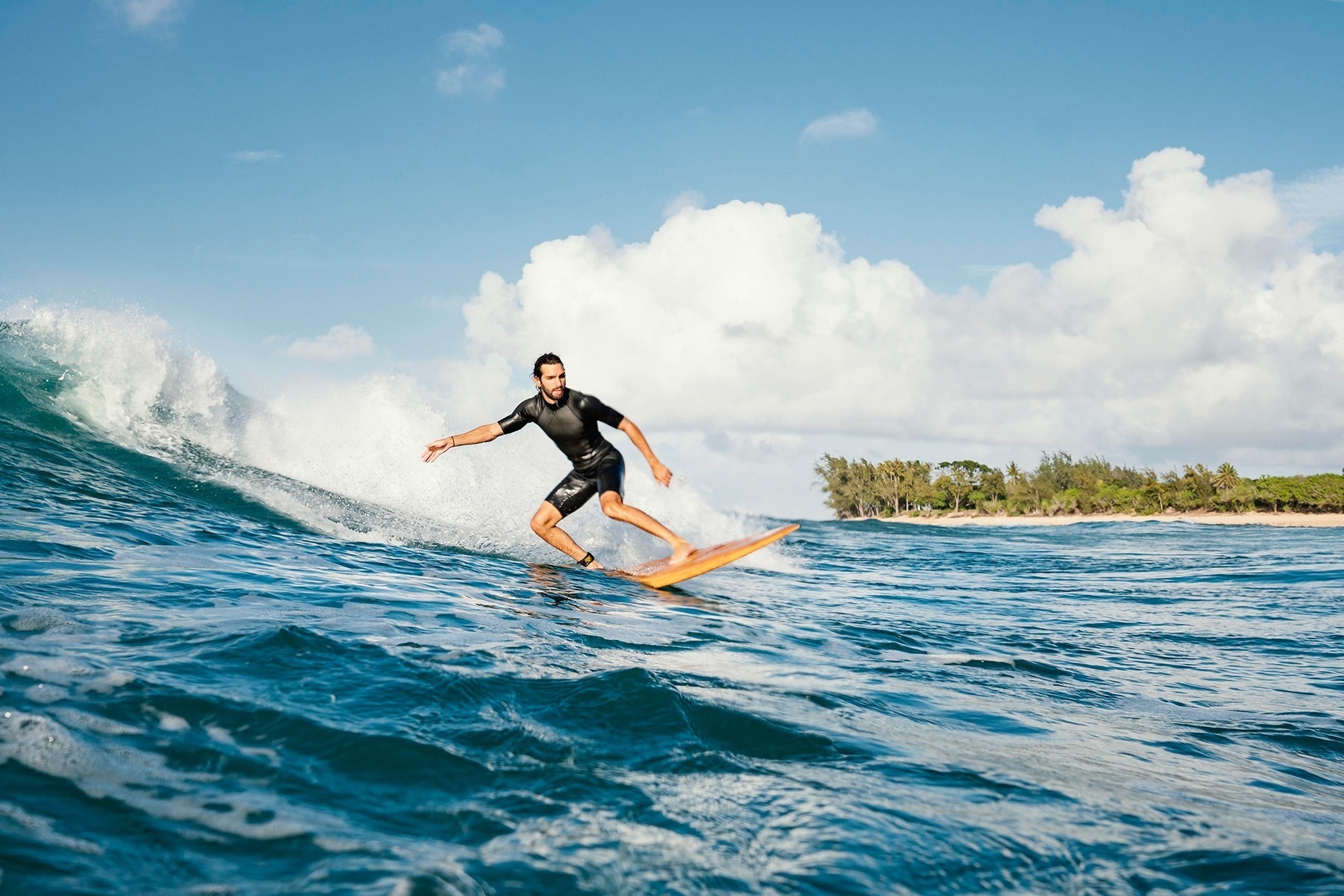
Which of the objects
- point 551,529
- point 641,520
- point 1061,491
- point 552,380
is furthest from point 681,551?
point 1061,491

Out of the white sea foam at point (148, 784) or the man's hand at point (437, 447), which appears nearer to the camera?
the white sea foam at point (148, 784)

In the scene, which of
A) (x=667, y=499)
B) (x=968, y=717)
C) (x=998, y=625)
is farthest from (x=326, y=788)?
(x=667, y=499)

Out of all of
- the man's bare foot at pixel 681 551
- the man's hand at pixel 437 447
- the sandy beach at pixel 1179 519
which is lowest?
the sandy beach at pixel 1179 519

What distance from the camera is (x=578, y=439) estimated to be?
891cm

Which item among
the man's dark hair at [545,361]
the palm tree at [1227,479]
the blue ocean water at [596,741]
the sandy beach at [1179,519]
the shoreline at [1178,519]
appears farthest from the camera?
the palm tree at [1227,479]

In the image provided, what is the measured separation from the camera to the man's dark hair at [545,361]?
8.27 m

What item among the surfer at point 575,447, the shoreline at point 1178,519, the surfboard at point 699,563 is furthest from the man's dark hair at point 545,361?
the shoreline at point 1178,519

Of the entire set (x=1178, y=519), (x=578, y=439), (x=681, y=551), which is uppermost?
(x=578, y=439)

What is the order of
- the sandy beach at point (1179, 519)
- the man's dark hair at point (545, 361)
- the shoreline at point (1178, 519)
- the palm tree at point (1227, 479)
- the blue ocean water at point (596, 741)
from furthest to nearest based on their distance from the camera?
the palm tree at point (1227, 479) < the sandy beach at point (1179, 519) < the shoreline at point (1178, 519) < the man's dark hair at point (545, 361) < the blue ocean water at point (596, 741)

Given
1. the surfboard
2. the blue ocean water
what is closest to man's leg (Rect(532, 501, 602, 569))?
the surfboard

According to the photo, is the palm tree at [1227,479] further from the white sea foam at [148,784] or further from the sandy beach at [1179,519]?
the white sea foam at [148,784]

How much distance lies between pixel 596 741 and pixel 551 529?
19.8ft

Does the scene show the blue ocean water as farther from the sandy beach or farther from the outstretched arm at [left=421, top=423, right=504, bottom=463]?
the sandy beach

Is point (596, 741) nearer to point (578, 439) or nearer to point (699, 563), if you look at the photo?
point (699, 563)
